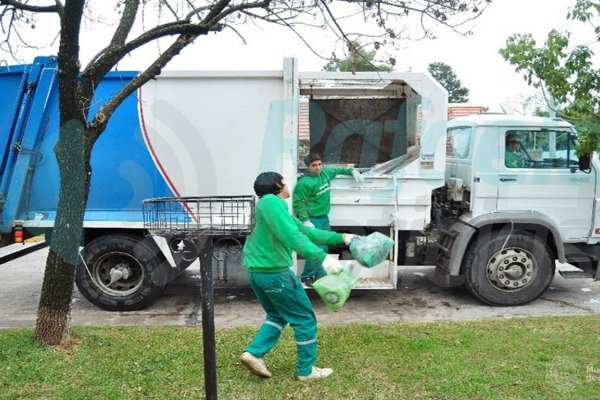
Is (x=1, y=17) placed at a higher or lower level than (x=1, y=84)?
higher

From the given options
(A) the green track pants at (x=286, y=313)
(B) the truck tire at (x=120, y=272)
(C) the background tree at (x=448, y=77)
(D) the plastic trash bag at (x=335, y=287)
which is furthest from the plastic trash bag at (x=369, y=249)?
(C) the background tree at (x=448, y=77)

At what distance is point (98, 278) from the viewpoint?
6250mm

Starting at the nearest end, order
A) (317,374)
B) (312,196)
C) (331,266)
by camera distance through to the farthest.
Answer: (331,266) < (317,374) < (312,196)

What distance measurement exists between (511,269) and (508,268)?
33 mm

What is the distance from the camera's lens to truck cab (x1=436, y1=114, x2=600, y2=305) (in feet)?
20.6

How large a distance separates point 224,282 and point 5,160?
8.48ft

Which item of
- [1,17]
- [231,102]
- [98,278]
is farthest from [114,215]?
[1,17]

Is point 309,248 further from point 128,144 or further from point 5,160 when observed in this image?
point 5,160

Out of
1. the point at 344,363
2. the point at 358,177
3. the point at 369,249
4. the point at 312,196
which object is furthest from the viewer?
the point at 358,177

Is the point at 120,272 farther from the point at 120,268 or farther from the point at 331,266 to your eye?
the point at 331,266

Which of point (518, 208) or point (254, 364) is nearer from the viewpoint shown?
point (254, 364)

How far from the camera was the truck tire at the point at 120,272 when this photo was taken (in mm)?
6141

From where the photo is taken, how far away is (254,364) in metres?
4.02

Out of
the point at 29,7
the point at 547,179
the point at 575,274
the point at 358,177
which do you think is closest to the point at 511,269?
the point at 575,274
